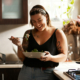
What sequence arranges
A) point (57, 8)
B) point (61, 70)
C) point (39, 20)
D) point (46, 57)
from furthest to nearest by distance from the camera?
1. point (57, 8)
2. point (61, 70)
3. point (39, 20)
4. point (46, 57)

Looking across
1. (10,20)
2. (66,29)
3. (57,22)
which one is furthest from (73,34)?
(10,20)

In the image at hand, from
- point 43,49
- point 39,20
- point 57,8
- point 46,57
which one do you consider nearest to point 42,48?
point 43,49

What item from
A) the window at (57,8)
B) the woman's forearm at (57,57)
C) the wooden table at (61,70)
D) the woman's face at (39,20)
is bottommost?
the wooden table at (61,70)

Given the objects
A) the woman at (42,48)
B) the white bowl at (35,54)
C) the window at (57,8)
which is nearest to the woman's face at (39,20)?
the woman at (42,48)

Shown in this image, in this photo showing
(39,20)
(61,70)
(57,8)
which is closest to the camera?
(39,20)

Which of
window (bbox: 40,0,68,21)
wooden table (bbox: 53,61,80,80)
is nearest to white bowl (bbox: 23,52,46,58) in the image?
wooden table (bbox: 53,61,80,80)

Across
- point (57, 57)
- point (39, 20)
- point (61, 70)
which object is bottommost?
point (61, 70)

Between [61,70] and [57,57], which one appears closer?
[57,57]

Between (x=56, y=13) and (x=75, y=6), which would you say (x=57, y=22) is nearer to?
(x=56, y=13)

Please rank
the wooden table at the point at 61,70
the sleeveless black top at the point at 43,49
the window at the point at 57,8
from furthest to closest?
the window at the point at 57,8 → the sleeveless black top at the point at 43,49 → the wooden table at the point at 61,70

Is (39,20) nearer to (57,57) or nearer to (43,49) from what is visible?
(43,49)

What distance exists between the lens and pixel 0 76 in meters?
1.82

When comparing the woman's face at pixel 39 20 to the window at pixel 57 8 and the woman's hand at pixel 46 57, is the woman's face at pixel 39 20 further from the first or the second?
the window at pixel 57 8

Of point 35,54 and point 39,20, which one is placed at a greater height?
point 39,20
